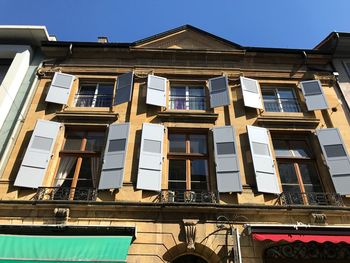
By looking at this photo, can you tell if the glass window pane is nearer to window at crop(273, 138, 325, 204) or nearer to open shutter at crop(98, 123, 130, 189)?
window at crop(273, 138, 325, 204)

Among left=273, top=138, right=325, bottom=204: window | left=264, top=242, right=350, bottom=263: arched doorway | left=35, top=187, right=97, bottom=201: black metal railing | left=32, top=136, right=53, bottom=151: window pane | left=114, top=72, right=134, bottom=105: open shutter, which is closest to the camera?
left=264, top=242, right=350, bottom=263: arched doorway

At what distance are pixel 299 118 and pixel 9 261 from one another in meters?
7.95

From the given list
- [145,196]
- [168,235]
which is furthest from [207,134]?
[168,235]

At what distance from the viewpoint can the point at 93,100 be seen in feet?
34.5

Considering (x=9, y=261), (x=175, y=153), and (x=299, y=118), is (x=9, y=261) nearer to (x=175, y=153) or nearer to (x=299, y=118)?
(x=175, y=153)

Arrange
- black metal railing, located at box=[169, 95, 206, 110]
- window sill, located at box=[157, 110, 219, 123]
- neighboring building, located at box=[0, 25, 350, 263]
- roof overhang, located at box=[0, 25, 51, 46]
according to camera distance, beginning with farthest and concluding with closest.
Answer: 1. roof overhang, located at box=[0, 25, 51, 46]
2. black metal railing, located at box=[169, 95, 206, 110]
3. window sill, located at box=[157, 110, 219, 123]
4. neighboring building, located at box=[0, 25, 350, 263]

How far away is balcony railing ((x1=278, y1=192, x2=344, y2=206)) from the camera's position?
795 centimetres

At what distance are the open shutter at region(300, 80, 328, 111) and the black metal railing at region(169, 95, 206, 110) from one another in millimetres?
3081

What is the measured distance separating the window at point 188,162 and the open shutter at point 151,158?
1.43 feet

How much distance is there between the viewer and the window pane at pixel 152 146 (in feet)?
28.4

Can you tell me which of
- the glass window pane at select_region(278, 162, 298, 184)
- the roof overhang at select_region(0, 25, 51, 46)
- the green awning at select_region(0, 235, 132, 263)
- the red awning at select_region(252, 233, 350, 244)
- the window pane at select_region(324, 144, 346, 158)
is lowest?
the green awning at select_region(0, 235, 132, 263)

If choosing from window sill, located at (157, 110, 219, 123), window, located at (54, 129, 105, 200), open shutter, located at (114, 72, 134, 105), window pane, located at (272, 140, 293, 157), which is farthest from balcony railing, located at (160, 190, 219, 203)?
A: open shutter, located at (114, 72, 134, 105)

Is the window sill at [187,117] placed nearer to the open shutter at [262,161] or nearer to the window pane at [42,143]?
the open shutter at [262,161]

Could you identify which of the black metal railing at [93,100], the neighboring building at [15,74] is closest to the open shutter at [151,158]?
the black metal railing at [93,100]
